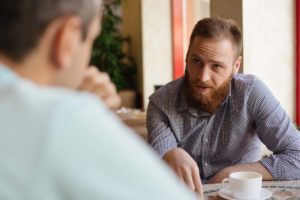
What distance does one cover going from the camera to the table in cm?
136

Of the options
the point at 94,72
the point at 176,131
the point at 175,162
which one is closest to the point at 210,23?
the point at 176,131

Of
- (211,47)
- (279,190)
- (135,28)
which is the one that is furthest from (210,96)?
(135,28)

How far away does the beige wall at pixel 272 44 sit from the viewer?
9.96ft

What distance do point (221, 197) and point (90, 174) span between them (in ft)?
3.22

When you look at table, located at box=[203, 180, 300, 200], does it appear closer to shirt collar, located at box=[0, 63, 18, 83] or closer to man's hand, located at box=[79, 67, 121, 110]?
man's hand, located at box=[79, 67, 121, 110]

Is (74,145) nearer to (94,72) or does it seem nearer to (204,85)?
(94,72)

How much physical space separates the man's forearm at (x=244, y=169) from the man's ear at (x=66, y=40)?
47.1 inches

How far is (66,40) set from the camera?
554 mm

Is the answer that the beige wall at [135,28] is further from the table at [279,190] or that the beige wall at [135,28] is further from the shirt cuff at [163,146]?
the table at [279,190]

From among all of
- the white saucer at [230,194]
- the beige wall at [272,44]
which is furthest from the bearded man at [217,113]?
the beige wall at [272,44]

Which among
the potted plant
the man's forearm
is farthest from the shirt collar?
the potted plant

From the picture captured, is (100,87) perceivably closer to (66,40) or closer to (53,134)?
(66,40)

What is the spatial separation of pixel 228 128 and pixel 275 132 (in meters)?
0.18

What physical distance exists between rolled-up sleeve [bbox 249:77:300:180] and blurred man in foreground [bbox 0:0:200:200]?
4.19ft
